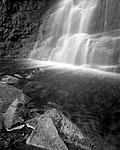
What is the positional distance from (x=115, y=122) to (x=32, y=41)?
652 inches

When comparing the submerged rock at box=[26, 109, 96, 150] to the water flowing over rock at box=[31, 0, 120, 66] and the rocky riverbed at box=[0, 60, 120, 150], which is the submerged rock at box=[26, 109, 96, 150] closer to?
the rocky riverbed at box=[0, 60, 120, 150]

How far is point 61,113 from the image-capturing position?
477 centimetres

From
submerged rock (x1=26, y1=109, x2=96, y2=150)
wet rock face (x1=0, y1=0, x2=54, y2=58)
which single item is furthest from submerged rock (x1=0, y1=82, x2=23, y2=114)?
wet rock face (x1=0, y1=0, x2=54, y2=58)

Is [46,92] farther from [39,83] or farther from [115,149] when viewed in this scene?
[115,149]

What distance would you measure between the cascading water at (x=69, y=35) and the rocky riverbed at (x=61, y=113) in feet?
15.8

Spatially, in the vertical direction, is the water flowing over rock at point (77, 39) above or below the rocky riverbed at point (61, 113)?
above

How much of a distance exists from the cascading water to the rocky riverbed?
4.81 meters

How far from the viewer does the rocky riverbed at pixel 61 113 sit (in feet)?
13.5

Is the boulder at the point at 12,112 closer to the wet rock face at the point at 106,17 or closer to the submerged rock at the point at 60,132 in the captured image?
the submerged rock at the point at 60,132

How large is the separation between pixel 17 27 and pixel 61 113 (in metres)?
17.7

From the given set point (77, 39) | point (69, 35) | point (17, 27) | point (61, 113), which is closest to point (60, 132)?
point (61, 113)

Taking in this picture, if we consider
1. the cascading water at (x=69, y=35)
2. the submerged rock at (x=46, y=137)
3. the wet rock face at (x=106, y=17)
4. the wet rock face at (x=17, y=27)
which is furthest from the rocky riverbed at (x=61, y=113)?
the wet rock face at (x=17, y=27)

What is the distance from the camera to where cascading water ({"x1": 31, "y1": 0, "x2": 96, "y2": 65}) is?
583 inches

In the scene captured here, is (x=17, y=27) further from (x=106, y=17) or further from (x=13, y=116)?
(x=13, y=116)
